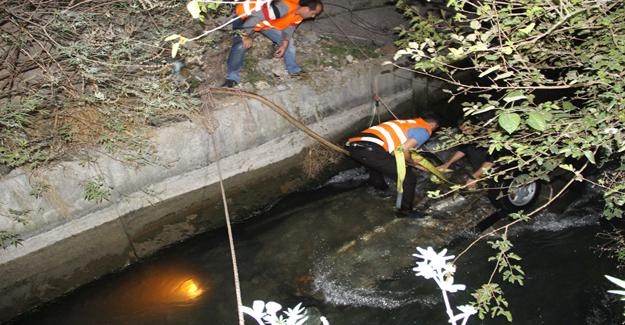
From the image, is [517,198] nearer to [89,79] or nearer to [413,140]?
[413,140]

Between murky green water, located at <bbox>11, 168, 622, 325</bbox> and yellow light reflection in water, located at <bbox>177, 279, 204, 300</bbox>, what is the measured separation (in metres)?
0.01

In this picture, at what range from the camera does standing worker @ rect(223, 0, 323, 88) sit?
5.55m

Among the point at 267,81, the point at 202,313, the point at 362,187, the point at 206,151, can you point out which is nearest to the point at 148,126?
the point at 206,151

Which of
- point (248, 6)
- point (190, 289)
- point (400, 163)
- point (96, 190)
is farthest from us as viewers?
point (400, 163)

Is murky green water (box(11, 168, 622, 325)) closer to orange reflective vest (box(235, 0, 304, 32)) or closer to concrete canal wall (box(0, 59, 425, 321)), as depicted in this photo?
concrete canal wall (box(0, 59, 425, 321))

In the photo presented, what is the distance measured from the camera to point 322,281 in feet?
15.6

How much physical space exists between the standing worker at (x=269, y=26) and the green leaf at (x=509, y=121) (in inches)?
169

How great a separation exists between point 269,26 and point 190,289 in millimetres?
3725

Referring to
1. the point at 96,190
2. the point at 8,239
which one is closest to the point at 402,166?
the point at 96,190

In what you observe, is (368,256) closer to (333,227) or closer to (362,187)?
(333,227)

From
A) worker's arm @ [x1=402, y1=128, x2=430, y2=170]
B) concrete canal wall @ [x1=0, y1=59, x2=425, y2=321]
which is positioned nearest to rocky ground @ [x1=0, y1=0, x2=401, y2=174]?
concrete canal wall @ [x1=0, y1=59, x2=425, y2=321]

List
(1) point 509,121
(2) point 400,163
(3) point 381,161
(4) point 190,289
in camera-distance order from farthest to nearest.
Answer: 1. (3) point 381,161
2. (2) point 400,163
3. (4) point 190,289
4. (1) point 509,121

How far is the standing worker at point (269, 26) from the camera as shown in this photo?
18.2 ft

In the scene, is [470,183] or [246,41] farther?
[246,41]
